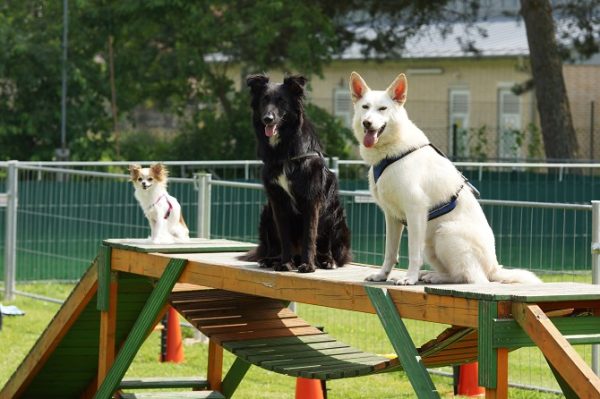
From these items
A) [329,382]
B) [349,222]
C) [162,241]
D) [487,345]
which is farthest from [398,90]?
[349,222]

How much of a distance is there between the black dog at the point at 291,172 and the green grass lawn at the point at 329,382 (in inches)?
95.9

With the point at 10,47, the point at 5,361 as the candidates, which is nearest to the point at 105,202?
the point at 5,361

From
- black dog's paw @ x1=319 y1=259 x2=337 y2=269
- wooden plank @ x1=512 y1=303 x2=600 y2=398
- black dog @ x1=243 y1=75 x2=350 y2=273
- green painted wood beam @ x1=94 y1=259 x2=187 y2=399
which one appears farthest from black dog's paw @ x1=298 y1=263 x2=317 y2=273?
wooden plank @ x1=512 y1=303 x2=600 y2=398

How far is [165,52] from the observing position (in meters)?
22.5

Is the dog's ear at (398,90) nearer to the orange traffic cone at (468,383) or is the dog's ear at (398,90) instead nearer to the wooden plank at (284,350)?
the wooden plank at (284,350)

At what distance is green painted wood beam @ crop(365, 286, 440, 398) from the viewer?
4895 millimetres

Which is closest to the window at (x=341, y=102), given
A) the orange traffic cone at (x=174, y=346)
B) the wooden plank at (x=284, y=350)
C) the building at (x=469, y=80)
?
the building at (x=469, y=80)

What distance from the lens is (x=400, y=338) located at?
5.02 meters

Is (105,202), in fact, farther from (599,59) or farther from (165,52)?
(599,59)

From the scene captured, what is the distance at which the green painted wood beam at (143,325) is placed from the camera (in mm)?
6598

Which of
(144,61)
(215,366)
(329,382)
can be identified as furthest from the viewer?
(144,61)

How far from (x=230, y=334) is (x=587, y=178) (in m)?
9.46

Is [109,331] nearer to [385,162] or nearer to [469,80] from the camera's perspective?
[385,162]

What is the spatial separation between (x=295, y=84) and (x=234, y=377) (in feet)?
7.85
